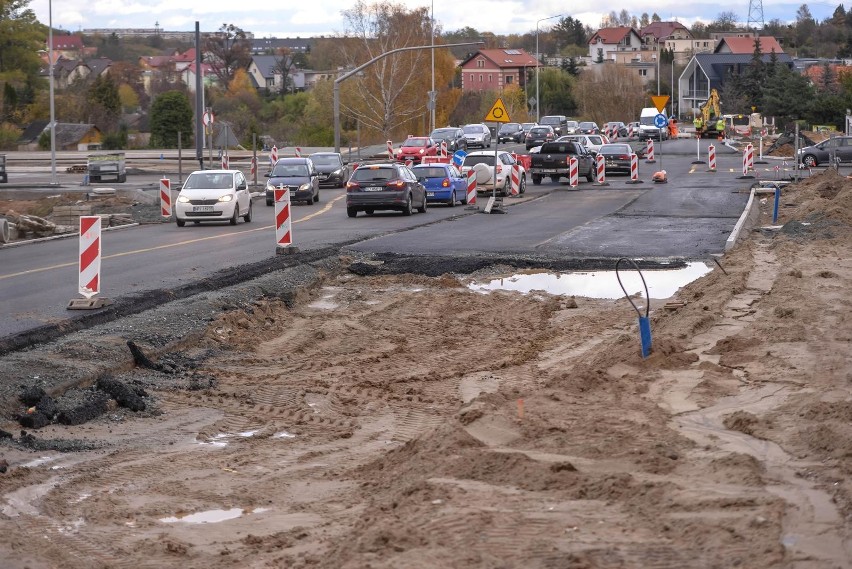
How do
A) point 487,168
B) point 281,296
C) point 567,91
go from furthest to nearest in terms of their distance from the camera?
point 567,91, point 487,168, point 281,296

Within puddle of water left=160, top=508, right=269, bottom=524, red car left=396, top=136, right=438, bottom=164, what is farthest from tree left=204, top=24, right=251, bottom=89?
puddle of water left=160, top=508, right=269, bottom=524

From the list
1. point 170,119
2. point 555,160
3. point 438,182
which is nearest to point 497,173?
point 438,182

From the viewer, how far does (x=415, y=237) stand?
2634 cm

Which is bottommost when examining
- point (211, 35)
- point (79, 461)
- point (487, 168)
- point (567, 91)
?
point (79, 461)

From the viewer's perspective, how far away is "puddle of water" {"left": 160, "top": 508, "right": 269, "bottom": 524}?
24.1 feet

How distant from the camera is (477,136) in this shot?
3041 inches

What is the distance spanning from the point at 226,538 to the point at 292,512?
61 cm

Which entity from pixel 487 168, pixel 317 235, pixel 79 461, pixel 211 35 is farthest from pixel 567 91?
pixel 79 461

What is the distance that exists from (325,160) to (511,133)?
41554mm

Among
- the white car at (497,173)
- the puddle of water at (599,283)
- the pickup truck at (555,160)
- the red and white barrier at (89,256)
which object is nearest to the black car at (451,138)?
the pickup truck at (555,160)

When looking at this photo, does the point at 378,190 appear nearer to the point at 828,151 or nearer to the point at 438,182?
the point at 438,182

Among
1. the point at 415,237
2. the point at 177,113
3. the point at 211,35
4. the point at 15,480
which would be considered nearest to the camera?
the point at 15,480

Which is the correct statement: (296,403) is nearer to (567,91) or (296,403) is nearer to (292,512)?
(292,512)

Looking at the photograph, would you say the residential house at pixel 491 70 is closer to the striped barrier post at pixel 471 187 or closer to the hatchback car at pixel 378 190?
the striped barrier post at pixel 471 187
